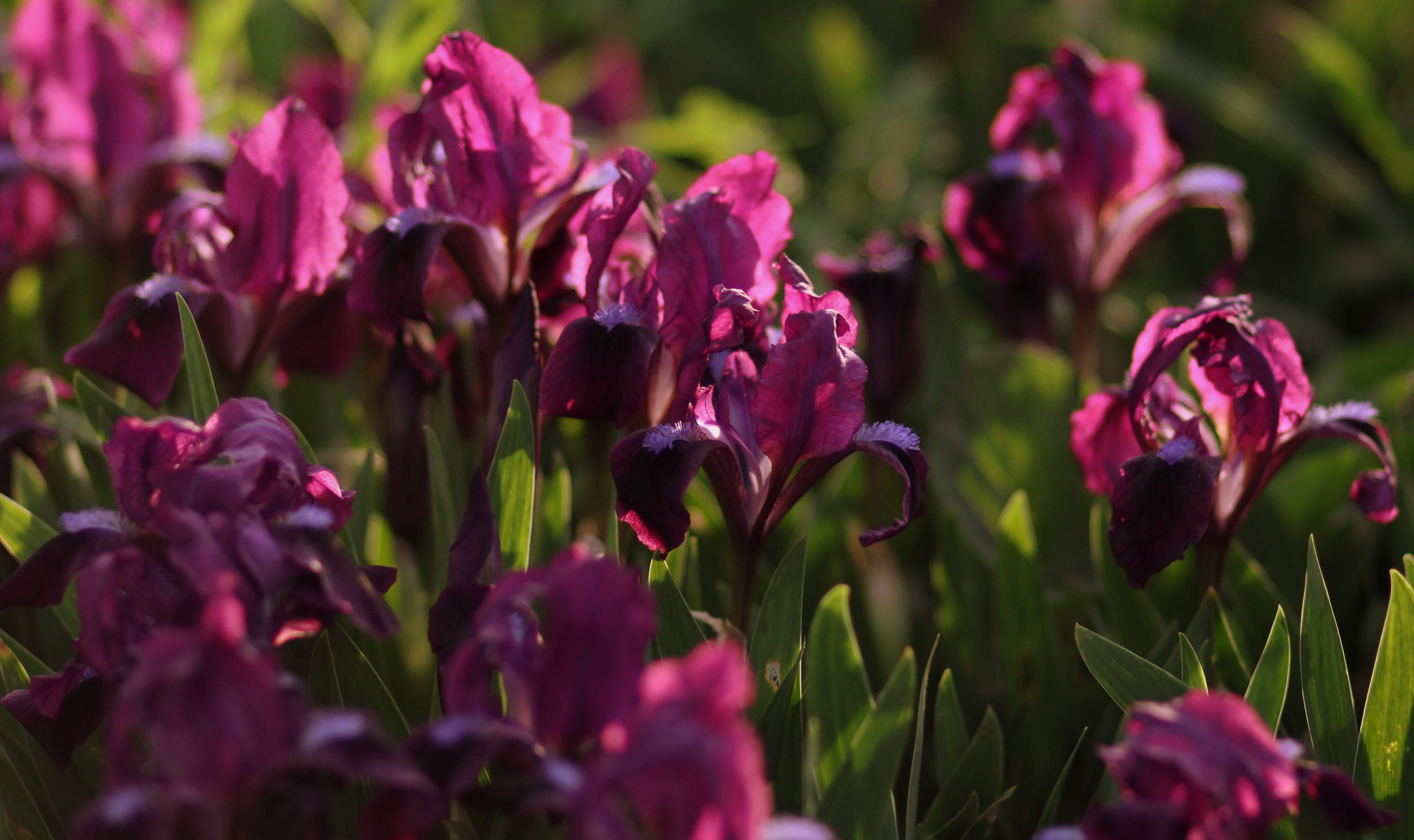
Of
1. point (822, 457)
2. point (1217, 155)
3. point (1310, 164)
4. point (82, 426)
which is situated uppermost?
point (822, 457)

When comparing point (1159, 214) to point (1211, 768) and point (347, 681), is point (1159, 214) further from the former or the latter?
point (347, 681)

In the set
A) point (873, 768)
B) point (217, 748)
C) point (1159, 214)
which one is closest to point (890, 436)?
point (873, 768)

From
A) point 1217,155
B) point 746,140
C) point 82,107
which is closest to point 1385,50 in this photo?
point 1217,155

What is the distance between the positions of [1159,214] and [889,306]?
51 centimetres

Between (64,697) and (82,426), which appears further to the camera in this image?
(82,426)

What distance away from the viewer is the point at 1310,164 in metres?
2.75

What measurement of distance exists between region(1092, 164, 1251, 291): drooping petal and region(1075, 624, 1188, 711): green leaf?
33.9 inches

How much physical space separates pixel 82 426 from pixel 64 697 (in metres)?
0.62

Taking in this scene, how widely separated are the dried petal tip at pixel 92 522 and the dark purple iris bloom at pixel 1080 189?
48.7 inches

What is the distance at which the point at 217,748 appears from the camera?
0.70 m

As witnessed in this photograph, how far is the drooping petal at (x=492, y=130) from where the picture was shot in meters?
1.20

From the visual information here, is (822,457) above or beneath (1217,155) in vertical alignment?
above

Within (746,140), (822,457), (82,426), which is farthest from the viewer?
(746,140)

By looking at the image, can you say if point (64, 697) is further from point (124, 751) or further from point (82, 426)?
point (82, 426)
